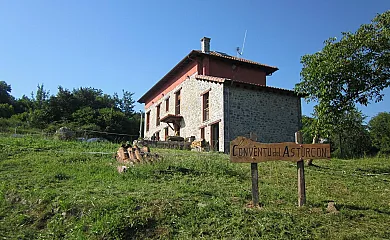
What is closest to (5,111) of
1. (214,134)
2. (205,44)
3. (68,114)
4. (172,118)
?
(68,114)

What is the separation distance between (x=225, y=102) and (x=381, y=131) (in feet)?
58.2

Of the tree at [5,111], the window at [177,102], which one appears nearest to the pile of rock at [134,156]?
the window at [177,102]

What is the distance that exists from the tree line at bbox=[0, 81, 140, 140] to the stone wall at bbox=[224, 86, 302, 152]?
1818cm

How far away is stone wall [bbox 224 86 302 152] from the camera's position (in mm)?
17797

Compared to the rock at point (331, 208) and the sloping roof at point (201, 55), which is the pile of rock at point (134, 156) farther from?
the sloping roof at point (201, 55)

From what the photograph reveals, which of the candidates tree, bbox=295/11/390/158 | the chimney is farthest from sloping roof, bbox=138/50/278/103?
tree, bbox=295/11/390/158

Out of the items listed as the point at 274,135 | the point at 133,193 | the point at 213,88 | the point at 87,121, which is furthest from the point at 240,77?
the point at 87,121

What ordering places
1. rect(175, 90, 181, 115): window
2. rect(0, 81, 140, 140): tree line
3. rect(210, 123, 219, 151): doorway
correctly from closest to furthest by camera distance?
rect(210, 123, 219, 151): doorway → rect(175, 90, 181, 115): window → rect(0, 81, 140, 140): tree line

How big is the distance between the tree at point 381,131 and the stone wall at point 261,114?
401 inches

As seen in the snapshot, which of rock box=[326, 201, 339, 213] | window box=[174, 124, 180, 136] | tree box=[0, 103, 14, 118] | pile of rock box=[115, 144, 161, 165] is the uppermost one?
tree box=[0, 103, 14, 118]

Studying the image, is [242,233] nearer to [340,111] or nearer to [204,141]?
[340,111]

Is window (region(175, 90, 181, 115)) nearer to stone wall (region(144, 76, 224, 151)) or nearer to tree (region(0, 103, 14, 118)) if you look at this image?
stone wall (region(144, 76, 224, 151))

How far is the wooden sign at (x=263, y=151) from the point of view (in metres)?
6.45

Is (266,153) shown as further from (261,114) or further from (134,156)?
(261,114)
